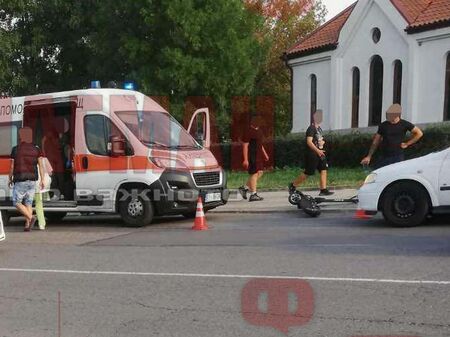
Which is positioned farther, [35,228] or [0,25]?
[0,25]

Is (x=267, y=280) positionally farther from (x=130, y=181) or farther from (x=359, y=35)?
(x=359, y=35)

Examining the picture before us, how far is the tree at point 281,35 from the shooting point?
123ft

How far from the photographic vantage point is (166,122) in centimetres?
1194

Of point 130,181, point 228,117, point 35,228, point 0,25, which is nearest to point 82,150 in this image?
point 130,181

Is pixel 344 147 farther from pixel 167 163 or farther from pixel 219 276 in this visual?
pixel 219 276

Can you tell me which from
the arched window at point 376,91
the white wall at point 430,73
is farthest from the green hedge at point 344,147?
the arched window at point 376,91

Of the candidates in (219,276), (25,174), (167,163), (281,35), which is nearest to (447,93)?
(167,163)

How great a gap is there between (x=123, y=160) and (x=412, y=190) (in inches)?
198

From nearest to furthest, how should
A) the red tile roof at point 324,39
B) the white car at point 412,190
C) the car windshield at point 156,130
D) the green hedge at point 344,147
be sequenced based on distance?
the white car at point 412,190, the car windshield at point 156,130, the green hedge at point 344,147, the red tile roof at point 324,39

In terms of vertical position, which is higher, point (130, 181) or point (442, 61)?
point (442, 61)

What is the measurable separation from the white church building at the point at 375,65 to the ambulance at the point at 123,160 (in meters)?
12.2

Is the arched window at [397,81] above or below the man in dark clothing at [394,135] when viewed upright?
above

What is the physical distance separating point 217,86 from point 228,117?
2.83 metres

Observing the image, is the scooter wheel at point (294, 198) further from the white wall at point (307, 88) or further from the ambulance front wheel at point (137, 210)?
the white wall at point (307, 88)
